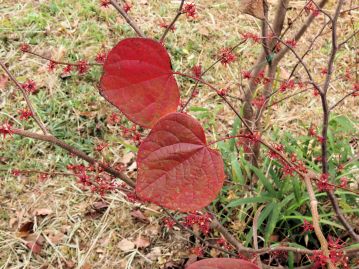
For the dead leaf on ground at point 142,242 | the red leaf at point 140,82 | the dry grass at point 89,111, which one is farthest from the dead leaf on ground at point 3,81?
the red leaf at point 140,82

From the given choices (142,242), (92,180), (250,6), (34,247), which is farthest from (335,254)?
(34,247)

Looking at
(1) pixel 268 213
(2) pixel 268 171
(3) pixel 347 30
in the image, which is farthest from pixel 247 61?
(1) pixel 268 213

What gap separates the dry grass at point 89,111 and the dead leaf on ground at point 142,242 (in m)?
0.02

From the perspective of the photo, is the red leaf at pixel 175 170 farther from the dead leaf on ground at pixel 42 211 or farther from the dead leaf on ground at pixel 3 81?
the dead leaf on ground at pixel 3 81

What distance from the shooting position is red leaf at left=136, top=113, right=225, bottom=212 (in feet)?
2.11

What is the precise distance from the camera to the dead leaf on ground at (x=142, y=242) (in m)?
2.02

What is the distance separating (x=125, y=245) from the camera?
6.66 feet

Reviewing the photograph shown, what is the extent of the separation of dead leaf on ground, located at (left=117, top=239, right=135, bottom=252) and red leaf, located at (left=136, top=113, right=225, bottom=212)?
1432mm

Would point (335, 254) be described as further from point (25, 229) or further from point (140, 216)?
point (25, 229)

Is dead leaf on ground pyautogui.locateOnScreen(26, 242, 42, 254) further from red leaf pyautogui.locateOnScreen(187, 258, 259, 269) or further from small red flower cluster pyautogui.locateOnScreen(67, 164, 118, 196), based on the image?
red leaf pyautogui.locateOnScreen(187, 258, 259, 269)

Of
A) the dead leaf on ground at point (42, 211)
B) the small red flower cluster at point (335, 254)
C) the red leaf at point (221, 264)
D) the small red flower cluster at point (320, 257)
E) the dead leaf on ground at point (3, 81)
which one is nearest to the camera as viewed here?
the red leaf at point (221, 264)

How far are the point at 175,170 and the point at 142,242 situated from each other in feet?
4.70

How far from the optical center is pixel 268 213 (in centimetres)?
Answer: 179

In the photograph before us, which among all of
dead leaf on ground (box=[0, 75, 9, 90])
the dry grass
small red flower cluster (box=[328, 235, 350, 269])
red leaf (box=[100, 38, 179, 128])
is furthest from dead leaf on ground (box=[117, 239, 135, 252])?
red leaf (box=[100, 38, 179, 128])
